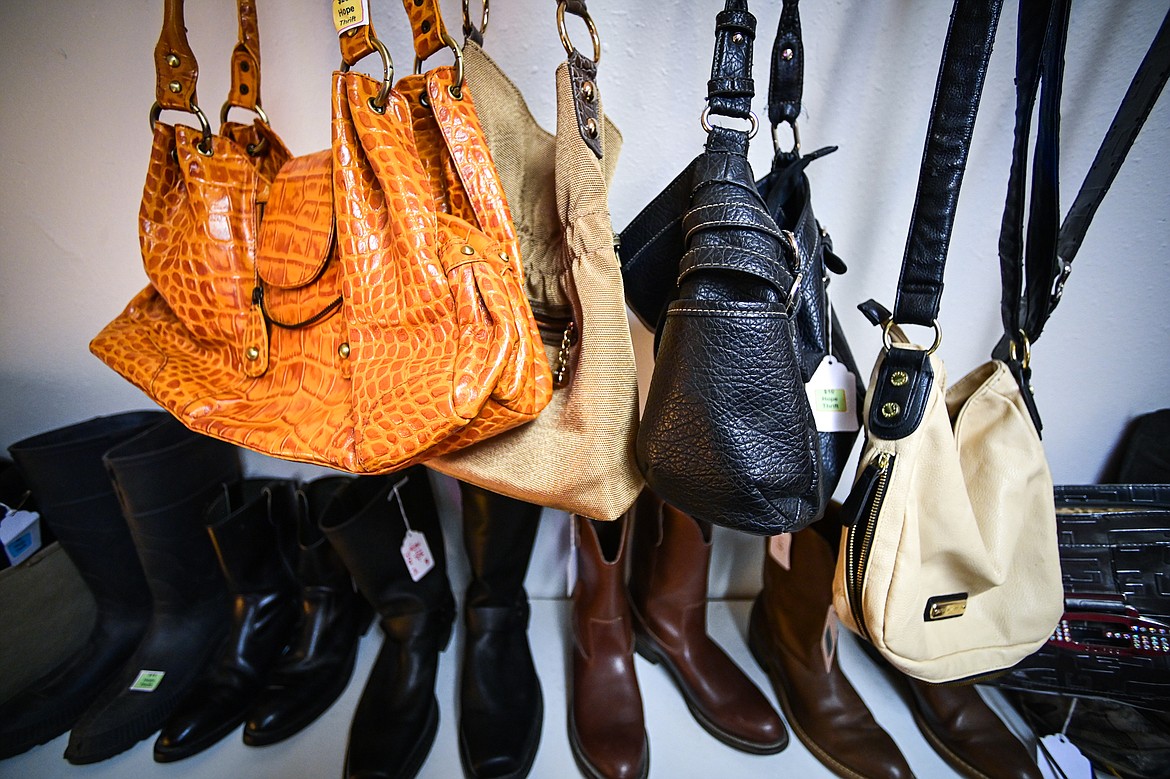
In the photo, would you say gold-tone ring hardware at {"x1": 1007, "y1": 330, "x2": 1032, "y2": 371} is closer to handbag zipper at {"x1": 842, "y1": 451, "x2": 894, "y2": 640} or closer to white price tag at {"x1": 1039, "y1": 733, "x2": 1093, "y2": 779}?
handbag zipper at {"x1": 842, "y1": 451, "x2": 894, "y2": 640}

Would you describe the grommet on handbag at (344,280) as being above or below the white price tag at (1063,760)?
above

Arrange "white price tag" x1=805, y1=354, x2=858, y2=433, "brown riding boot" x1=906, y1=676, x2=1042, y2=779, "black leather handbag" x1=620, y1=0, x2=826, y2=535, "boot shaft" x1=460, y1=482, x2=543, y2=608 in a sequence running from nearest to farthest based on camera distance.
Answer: "black leather handbag" x1=620, y1=0, x2=826, y2=535 < "white price tag" x1=805, y1=354, x2=858, y2=433 < "brown riding boot" x1=906, y1=676, x2=1042, y2=779 < "boot shaft" x1=460, y1=482, x2=543, y2=608

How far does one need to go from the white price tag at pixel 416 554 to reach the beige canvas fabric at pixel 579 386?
0.34 metres

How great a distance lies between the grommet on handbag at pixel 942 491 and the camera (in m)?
0.43

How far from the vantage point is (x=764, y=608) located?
2.56ft

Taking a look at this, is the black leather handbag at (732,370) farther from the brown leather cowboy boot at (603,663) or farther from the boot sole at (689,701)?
the boot sole at (689,701)

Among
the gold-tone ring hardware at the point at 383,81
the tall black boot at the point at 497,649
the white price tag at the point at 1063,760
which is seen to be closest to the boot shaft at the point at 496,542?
the tall black boot at the point at 497,649

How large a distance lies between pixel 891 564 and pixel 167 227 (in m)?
0.81

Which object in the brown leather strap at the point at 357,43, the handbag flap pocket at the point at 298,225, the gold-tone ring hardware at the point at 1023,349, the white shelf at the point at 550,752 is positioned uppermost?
the brown leather strap at the point at 357,43

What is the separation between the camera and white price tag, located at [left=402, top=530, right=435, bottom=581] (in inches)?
29.2

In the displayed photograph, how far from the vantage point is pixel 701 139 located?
25.4 inches

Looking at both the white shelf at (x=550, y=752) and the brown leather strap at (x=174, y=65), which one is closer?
the brown leather strap at (x=174, y=65)

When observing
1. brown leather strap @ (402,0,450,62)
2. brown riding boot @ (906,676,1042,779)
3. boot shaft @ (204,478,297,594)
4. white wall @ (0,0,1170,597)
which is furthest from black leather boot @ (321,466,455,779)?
brown riding boot @ (906,676,1042,779)

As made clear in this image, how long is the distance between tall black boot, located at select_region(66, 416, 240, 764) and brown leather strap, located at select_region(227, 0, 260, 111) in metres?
0.50
